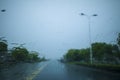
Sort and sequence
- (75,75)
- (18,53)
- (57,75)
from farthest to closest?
1. (18,53)
2. (57,75)
3. (75,75)

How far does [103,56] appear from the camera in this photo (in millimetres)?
66500

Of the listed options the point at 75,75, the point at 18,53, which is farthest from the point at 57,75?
the point at 18,53

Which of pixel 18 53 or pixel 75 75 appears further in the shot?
pixel 18 53

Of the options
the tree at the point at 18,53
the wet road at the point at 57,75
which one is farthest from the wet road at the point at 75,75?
the tree at the point at 18,53

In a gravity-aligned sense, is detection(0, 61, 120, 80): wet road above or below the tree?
below

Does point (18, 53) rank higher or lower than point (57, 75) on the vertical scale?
higher

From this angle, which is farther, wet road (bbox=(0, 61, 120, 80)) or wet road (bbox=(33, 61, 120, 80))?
wet road (bbox=(0, 61, 120, 80))

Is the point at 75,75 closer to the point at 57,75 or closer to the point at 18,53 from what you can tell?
the point at 57,75

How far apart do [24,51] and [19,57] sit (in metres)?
5.17

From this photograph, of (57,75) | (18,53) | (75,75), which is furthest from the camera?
(18,53)

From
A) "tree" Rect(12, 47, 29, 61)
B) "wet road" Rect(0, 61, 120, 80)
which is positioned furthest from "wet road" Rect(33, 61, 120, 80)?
"tree" Rect(12, 47, 29, 61)

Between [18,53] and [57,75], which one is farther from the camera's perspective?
[18,53]

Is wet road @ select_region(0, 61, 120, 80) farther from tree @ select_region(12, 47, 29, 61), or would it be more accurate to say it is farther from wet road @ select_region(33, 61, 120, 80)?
tree @ select_region(12, 47, 29, 61)

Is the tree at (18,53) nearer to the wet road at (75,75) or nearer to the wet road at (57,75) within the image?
the wet road at (57,75)
